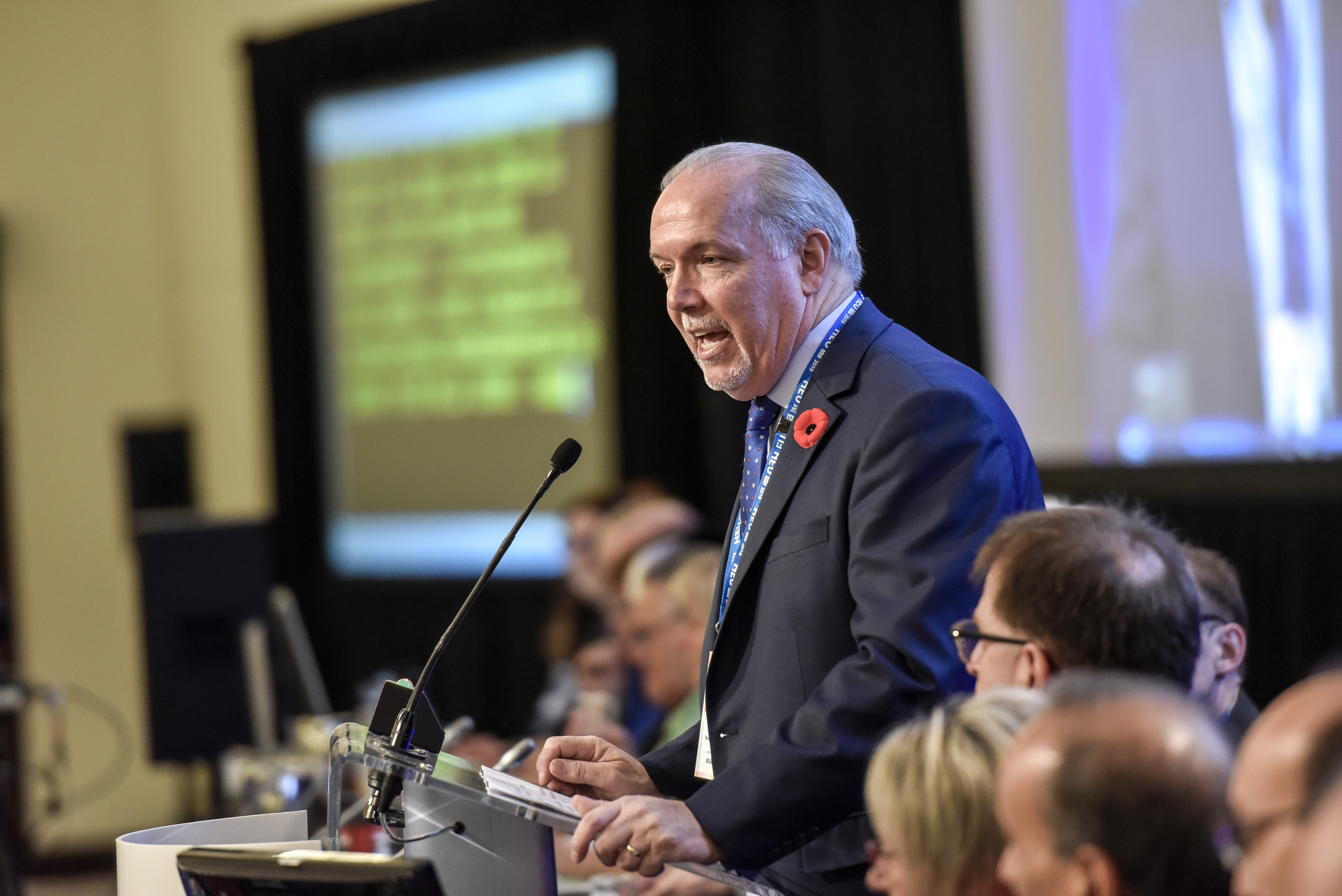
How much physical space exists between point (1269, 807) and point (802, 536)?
79 cm

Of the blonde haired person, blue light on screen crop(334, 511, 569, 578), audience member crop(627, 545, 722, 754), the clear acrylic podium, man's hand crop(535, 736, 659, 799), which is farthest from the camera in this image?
blue light on screen crop(334, 511, 569, 578)

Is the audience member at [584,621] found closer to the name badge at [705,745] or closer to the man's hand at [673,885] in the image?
the man's hand at [673,885]

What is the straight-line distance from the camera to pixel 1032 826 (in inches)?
41.3

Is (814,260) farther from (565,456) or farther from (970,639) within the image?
(970,639)

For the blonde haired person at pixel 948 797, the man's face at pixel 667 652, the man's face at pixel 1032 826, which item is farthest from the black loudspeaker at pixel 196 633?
the man's face at pixel 1032 826

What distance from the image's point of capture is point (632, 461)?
209 inches

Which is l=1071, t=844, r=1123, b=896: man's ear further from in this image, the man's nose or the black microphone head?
the man's nose

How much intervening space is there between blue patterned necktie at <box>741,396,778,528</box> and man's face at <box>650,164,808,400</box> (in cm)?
6

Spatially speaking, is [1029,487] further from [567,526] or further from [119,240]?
[119,240]

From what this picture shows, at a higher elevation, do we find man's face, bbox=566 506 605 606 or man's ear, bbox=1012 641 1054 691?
man's ear, bbox=1012 641 1054 691

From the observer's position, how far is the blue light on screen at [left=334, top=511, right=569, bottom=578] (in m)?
5.85

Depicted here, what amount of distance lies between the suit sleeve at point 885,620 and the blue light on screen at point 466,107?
3.99 meters

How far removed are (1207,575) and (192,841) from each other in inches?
47.9

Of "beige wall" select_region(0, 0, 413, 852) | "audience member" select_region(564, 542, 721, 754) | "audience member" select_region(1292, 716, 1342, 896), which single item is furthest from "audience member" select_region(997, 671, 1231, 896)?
"beige wall" select_region(0, 0, 413, 852)
